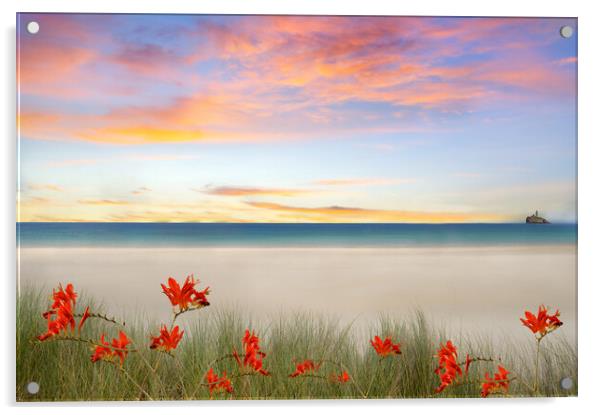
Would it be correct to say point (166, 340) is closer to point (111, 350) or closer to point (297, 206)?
point (111, 350)

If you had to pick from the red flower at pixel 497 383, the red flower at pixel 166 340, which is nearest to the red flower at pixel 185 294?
the red flower at pixel 166 340

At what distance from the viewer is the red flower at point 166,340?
3311 millimetres

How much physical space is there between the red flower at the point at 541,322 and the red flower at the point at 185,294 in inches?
68.8

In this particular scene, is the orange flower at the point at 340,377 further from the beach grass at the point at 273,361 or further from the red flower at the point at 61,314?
the red flower at the point at 61,314

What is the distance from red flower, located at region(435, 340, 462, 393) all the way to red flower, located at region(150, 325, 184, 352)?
4.63 feet

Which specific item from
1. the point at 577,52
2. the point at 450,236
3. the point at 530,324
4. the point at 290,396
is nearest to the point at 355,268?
the point at 450,236

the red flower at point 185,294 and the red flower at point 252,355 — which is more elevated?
the red flower at point 185,294

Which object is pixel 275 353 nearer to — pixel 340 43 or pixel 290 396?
pixel 290 396

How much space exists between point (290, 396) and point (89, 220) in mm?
1434

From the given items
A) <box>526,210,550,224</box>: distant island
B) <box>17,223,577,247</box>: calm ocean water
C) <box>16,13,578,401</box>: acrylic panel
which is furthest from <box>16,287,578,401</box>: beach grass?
<box>526,210,550,224</box>: distant island

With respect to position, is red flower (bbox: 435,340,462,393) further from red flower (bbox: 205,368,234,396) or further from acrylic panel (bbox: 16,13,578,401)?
red flower (bbox: 205,368,234,396)

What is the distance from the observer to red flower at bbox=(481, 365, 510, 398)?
335 centimetres

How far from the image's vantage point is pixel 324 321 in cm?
336

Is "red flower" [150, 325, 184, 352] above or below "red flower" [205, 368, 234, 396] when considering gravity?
above
